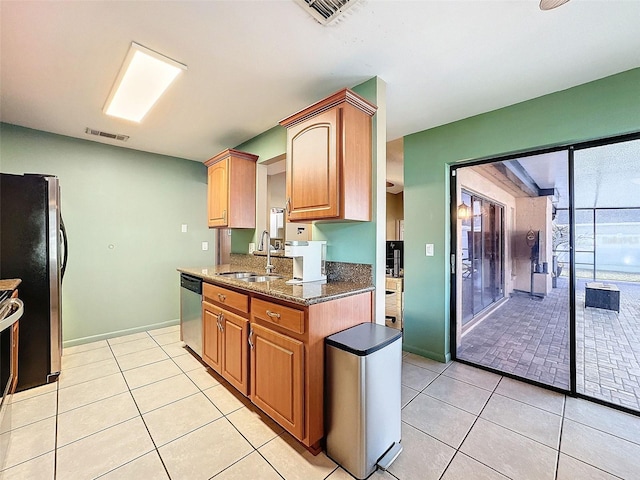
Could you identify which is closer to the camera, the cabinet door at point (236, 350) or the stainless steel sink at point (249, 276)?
the cabinet door at point (236, 350)

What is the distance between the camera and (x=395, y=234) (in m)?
7.72

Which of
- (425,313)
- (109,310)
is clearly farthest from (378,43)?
(109,310)

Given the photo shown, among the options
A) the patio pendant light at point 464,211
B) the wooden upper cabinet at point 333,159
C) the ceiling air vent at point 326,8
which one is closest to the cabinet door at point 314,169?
the wooden upper cabinet at point 333,159

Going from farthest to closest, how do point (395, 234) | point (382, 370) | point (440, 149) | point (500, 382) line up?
1. point (395, 234)
2. point (440, 149)
3. point (500, 382)
4. point (382, 370)

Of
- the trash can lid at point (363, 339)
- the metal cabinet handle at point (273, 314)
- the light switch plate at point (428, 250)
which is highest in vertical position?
the light switch plate at point (428, 250)

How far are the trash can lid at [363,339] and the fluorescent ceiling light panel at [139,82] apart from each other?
6.96 feet

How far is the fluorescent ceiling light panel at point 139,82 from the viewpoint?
1857 millimetres

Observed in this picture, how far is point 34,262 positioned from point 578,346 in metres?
4.60

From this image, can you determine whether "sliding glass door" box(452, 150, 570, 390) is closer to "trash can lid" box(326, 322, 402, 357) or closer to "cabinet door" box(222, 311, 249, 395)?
"trash can lid" box(326, 322, 402, 357)

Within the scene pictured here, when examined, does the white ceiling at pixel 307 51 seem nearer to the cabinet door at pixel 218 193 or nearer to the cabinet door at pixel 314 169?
the cabinet door at pixel 314 169

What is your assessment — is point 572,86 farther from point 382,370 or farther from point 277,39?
point 382,370

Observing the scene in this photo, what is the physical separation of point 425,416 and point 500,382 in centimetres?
97

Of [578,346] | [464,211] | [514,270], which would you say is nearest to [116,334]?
[464,211]

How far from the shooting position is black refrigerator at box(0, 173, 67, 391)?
7.45ft
